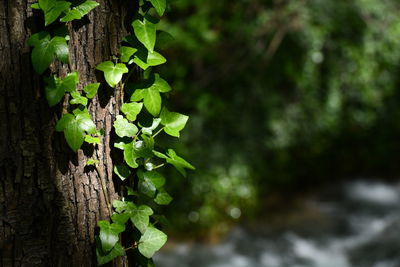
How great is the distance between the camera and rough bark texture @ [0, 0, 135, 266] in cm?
129

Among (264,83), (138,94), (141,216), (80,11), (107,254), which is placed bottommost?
(107,254)

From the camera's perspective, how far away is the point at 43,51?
127 centimetres

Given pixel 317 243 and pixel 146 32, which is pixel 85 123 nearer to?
pixel 146 32

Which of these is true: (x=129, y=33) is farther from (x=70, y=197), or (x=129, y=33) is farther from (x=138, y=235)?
(x=138, y=235)

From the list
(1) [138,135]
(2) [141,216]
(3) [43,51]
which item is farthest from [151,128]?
(3) [43,51]

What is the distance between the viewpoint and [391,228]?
4.75 m

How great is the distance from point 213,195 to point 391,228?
1.80 meters

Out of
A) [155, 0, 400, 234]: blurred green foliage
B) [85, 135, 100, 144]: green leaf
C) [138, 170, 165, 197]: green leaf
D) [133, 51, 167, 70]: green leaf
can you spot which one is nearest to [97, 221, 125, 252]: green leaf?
[138, 170, 165, 197]: green leaf

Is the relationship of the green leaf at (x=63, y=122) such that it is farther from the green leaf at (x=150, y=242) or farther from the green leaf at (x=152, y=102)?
the green leaf at (x=150, y=242)

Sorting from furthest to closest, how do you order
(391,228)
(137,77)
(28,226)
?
(391,228)
(137,77)
(28,226)

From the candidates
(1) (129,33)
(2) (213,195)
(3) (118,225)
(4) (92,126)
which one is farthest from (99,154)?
(2) (213,195)

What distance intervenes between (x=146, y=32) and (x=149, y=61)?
0.09 meters

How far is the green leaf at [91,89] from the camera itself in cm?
135

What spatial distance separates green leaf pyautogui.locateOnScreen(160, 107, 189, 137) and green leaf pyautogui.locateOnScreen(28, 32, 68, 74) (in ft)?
1.24
